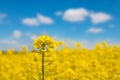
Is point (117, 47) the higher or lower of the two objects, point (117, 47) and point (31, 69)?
the higher

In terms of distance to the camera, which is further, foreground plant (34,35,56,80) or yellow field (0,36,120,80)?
yellow field (0,36,120,80)

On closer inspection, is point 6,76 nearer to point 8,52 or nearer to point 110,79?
point 110,79

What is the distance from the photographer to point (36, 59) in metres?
5.48

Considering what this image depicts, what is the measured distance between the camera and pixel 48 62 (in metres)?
5.34

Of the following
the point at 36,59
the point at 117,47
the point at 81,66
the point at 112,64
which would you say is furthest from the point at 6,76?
the point at 117,47

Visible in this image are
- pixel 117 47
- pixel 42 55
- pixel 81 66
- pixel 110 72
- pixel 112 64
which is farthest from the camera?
pixel 117 47

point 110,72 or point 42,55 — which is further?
point 110,72

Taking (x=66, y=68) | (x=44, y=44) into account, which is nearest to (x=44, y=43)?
(x=44, y=44)

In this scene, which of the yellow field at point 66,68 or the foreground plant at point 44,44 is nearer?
the foreground plant at point 44,44

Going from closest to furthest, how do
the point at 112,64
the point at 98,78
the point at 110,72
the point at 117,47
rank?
the point at 98,78 < the point at 110,72 < the point at 112,64 < the point at 117,47

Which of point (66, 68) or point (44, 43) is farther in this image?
point (66, 68)

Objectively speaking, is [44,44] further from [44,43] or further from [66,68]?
[66,68]

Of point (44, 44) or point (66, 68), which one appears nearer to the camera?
point (44, 44)

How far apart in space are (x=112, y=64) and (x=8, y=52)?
7832 millimetres
